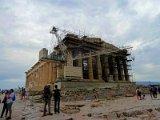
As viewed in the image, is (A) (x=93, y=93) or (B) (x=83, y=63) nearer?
(A) (x=93, y=93)

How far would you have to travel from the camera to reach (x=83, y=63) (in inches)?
2379

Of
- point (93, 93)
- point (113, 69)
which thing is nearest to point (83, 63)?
point (113, 69)

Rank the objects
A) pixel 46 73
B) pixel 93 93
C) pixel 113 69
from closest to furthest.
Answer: pixel 93 93 < pixel 46 73 < pixel 113 69

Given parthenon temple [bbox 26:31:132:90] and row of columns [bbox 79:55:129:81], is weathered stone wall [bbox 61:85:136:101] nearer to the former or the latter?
parthenon temple [bbox 26:31:132:90]

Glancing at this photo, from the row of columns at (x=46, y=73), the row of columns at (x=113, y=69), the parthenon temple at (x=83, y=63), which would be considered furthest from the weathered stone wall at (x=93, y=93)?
the row of columns at (x=46, y=73)

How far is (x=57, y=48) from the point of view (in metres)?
59.6

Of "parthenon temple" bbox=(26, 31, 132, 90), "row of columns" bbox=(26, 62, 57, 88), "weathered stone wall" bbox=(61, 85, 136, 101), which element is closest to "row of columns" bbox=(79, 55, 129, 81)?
"parthenon temple" bbox=(26, 31, 132, 90)

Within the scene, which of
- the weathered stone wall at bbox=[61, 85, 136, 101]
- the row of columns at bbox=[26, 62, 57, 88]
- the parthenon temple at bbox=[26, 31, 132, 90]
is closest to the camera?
the weathered stone wall at bbox=[61, 85, 136, 101]

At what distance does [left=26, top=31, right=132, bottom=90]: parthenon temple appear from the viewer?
2025 inches

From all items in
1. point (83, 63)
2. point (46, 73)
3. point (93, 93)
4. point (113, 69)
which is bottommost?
point (93, 93)

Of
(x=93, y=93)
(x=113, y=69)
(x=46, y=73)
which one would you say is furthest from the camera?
(x=113, y=69)

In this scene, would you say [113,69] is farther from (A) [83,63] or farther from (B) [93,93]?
(B) [93,93]

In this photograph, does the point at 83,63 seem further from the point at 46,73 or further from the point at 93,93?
the point at 93,93

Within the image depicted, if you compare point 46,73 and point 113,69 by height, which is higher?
point 113,69
